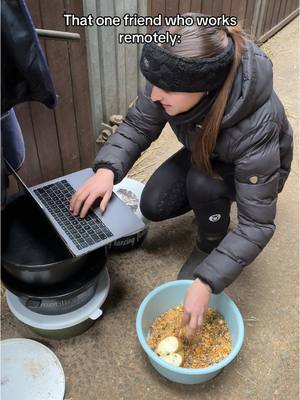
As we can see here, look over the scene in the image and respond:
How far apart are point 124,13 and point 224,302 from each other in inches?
47.9

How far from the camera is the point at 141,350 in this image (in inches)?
49.3

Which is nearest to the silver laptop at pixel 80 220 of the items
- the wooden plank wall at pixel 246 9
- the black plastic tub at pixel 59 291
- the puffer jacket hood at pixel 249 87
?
the black plastic tub at pixel 59 291

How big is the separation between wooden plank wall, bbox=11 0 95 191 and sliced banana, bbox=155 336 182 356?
77cm

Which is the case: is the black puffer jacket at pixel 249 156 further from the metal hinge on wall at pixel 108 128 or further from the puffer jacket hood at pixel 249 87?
the metal hinge on wall at pixel 108 128

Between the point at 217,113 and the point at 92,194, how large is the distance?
388 mm

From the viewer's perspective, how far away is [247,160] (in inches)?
40.6

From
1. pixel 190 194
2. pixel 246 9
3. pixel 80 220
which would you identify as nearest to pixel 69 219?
pixel 80 220

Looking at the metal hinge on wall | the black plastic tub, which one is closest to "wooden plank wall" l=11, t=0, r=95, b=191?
the metal hinge on wall

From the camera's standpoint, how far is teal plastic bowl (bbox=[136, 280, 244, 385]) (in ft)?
3.36

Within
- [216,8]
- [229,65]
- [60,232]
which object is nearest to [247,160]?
[229,65]

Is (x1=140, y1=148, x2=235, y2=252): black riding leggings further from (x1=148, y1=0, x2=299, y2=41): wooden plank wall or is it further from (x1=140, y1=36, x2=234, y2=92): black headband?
(x1=148, y1=0, x2=299, y2=41): wooden plank wall

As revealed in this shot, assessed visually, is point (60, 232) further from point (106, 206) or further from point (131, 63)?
point (131, 63)

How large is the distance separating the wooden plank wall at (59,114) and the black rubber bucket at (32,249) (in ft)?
1.16

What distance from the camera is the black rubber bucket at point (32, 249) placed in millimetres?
1034
